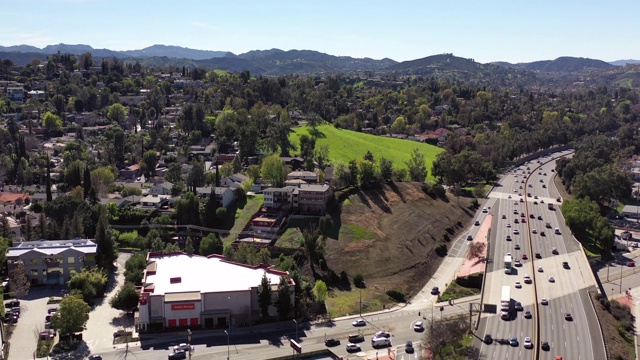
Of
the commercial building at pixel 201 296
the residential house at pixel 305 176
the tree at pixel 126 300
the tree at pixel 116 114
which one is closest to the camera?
the commercial building at pixel 201 296

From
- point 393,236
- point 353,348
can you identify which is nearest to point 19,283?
point 353,348

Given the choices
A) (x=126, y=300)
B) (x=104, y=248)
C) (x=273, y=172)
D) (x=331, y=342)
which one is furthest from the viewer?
(x=273, y=172)

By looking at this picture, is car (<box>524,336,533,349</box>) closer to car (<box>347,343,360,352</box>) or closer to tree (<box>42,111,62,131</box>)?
car (<box>347,343,360,352</box>)

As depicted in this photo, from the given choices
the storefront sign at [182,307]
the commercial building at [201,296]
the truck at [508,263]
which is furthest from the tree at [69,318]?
the truck at [508,263]

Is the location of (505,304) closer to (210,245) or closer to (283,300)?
(283,300)

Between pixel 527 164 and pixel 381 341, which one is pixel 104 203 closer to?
pixel 381 341

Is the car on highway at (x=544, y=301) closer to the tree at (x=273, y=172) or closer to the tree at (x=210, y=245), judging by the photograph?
the tree at (x=210, y=245)

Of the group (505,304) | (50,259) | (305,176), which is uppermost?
(305,176)

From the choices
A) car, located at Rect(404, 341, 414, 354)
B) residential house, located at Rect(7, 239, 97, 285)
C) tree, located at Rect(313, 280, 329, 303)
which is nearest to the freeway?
car, located at Rect(404, 341, 414, 354)
